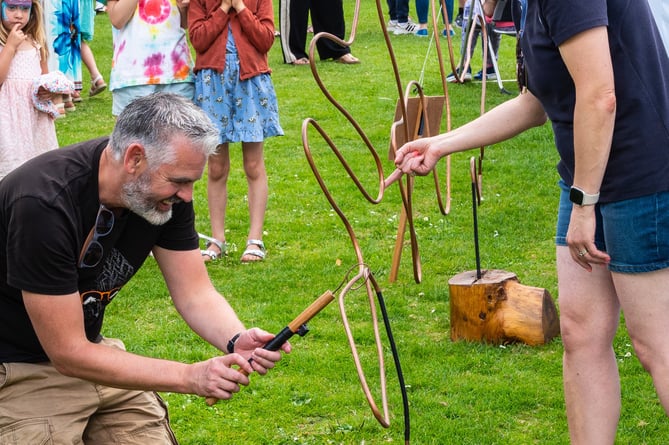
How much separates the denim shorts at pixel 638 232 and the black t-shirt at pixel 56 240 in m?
1.22

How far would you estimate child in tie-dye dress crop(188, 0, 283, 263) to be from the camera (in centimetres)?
516

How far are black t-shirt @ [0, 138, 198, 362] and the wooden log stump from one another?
171 centimetres

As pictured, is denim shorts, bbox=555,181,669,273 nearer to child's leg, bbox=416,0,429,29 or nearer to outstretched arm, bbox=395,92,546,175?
outstretched arm, bbox=395,92,546,175

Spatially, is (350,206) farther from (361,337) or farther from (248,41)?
(361,337)

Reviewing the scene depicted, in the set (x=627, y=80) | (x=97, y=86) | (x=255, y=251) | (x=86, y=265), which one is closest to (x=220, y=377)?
(x=86, y=265)

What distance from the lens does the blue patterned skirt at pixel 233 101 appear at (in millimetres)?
5219

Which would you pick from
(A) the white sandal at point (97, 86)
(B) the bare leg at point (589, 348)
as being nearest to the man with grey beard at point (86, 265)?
(B) the bare leg at point (589, 348)

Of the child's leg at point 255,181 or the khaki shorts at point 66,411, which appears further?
the child's leg at point 255,181

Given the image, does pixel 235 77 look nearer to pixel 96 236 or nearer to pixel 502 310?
pixel 502 310

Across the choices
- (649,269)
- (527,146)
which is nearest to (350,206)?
(527,146)

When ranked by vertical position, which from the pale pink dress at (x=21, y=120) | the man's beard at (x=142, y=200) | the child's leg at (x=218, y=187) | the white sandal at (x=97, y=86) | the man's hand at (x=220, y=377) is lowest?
the white sandal at (x=97, y=86)

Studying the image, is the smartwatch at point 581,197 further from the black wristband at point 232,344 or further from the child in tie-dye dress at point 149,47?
the child in tie-dye dress at point 149,47

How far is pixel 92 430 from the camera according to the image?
290 cm

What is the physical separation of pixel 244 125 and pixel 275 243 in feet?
2.67
